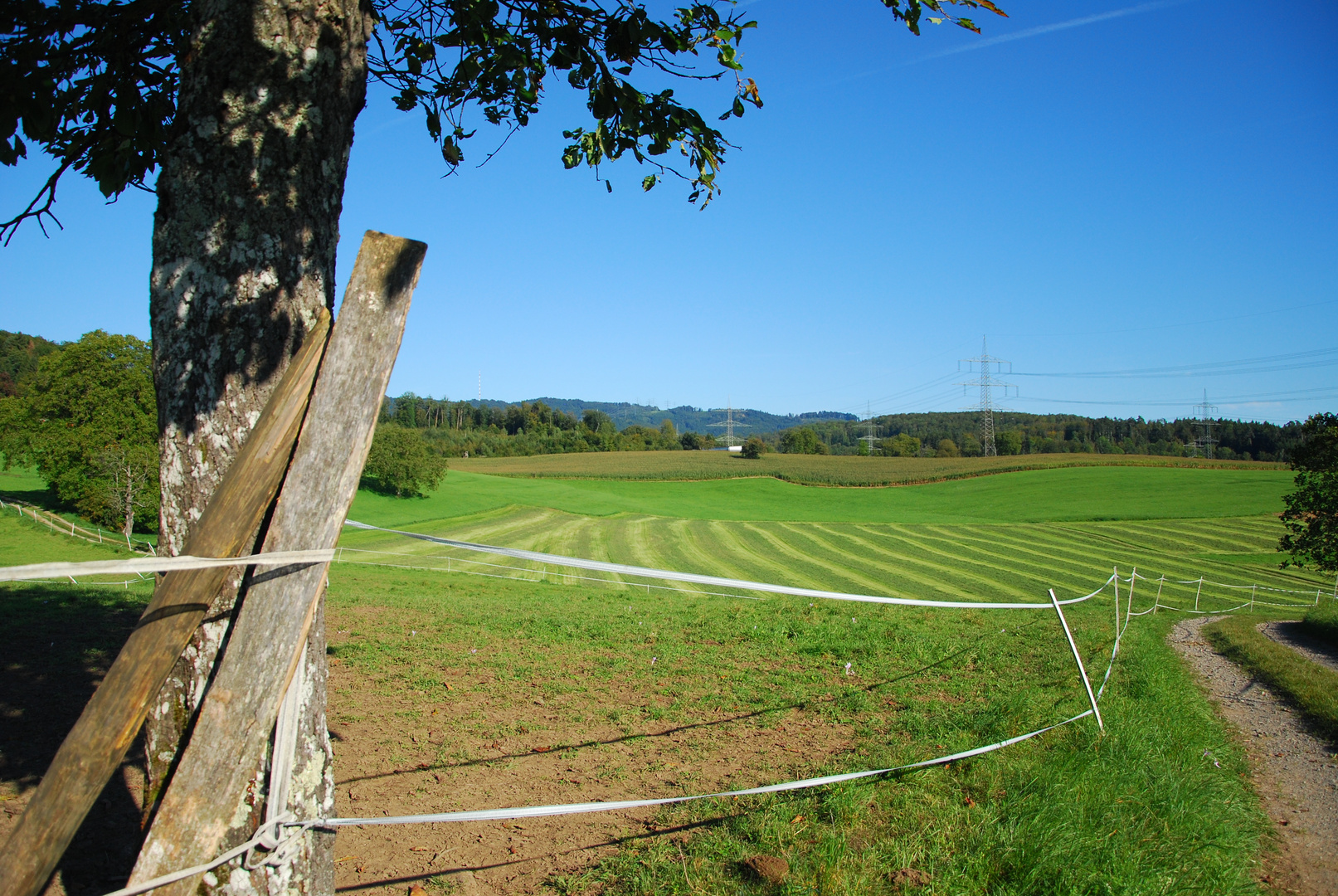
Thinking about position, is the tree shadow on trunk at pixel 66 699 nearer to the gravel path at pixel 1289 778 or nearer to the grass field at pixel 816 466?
the gravel path at pixel 1289 778

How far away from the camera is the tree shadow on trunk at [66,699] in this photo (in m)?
3.29

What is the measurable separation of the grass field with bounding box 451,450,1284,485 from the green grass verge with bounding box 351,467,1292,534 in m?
2.61

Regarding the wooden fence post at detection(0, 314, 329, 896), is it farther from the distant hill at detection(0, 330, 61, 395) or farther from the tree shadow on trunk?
the distant hill at detection(0, 330, 61, 395)

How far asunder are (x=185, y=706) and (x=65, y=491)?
41.2m

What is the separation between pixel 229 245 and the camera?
2250mm

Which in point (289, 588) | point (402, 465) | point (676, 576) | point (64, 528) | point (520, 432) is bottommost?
point (64, 528)

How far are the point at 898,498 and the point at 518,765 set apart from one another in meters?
60.7

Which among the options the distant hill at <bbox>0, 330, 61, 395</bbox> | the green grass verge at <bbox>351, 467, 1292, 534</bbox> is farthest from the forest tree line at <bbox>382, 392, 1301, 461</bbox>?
the distant hill at <bbox>0, 330, 61, 395</bbox>

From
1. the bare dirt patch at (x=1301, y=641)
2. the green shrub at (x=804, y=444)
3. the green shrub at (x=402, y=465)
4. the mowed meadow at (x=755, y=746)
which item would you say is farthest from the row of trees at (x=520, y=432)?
the bare dirt patch at (x=1301, y=641)

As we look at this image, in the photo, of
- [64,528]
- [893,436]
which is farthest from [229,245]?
[893,436]

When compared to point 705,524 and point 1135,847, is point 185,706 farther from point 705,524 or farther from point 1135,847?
point 705,524

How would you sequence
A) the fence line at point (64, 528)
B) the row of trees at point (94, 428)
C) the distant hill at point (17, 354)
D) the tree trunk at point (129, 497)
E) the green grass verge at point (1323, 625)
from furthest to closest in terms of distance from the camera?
the distant hill at point (17, 354) < the row of trees at point (94, 428) < the tree trunk at point (129, 497) < the fence line at point (64, 528) < the green grass verge at point (1323, 625)

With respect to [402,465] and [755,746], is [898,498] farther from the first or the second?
[755,746]

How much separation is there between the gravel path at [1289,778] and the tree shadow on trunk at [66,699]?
17.2 feet
